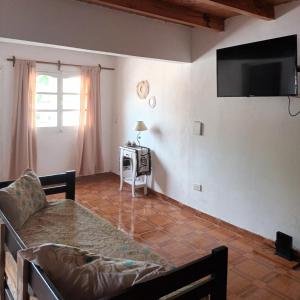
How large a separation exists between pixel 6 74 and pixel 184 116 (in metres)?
2.91

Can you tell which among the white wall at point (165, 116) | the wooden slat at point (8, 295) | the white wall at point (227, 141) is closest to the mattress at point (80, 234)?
the wooden slat at point (8, 295)

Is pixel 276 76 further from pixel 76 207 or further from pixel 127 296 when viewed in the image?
pixel 127 296

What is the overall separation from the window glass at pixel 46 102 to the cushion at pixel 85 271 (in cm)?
432

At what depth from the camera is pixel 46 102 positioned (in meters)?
5.38

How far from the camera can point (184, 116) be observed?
425 cm

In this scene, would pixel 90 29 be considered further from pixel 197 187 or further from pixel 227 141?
pixel 197 187

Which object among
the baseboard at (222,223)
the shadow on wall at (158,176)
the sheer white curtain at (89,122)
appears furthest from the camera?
the sheer white curtain at (89,122)

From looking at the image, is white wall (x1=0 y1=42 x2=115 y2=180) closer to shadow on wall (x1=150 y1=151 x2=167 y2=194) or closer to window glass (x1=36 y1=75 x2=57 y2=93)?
window glass (x1=36 y1=75 x2=57 y2=93)

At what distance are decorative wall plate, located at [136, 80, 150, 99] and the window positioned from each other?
4.06ft

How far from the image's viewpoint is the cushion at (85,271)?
1.25 metres

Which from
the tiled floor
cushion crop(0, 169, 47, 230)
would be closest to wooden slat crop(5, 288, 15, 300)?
cushion crop(0, 169, 47, 230)

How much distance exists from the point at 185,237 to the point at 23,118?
129 inches

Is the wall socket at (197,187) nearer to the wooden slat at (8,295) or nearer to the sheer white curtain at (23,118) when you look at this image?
the wooden slat at (8,295)

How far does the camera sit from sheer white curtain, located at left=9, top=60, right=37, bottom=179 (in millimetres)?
Result: 4965
